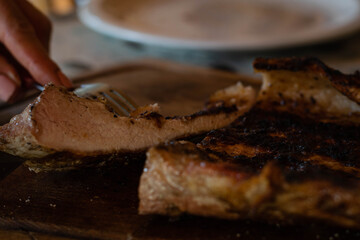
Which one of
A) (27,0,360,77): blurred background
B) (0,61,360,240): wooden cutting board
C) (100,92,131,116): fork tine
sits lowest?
(0,61,360,240): wooden cutting board

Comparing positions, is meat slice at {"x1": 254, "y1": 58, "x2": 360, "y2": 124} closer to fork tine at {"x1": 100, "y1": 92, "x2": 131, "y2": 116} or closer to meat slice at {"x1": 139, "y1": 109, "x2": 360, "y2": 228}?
meat slice at {"x1": 139, "y1": 109, "x2": 360, "y2": 228}

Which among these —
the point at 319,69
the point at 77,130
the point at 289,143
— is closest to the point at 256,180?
the point at 289,143

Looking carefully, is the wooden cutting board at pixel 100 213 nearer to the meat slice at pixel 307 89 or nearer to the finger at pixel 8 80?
the finger at pixel 8 80

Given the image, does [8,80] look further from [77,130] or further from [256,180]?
[256,180]

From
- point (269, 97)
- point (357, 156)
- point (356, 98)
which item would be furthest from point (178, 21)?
point (357, 156)

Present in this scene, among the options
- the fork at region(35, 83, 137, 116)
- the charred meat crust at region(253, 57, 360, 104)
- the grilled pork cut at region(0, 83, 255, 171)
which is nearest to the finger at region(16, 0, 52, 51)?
the fork at region(35, 83, 137, 116)

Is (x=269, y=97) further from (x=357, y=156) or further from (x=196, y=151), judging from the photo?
(x=196, y=151)
